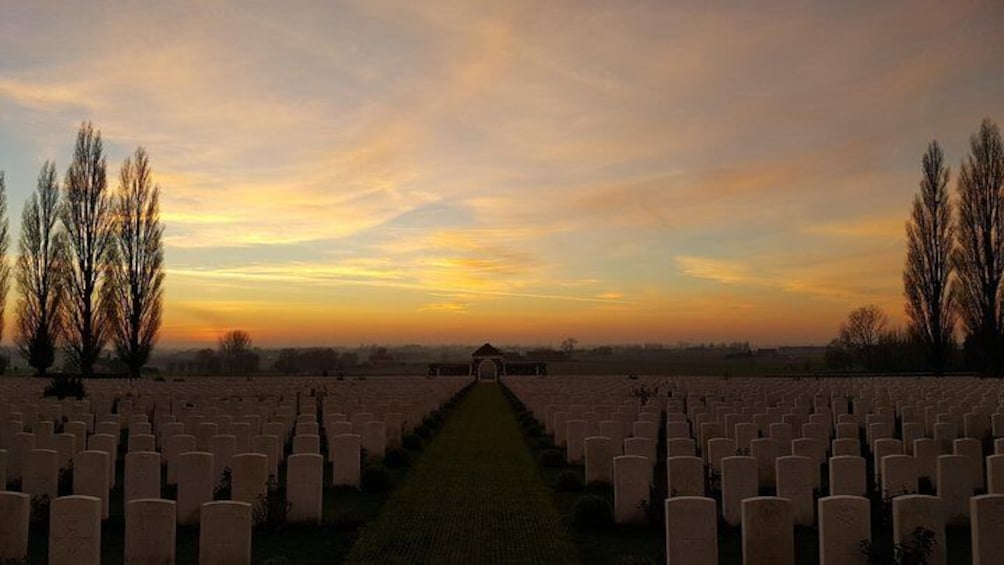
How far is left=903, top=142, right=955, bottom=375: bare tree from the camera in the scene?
Answer: 41.6 m

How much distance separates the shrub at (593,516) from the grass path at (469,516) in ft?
0.86

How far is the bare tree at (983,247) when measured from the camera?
3869cm

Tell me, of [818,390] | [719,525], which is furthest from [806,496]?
[818,390]

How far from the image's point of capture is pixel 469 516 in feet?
34.3

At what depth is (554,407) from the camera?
2078cm

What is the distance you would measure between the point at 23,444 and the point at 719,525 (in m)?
10.6

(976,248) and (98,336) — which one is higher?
(976,248)

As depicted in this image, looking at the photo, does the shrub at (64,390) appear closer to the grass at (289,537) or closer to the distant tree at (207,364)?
the grass at (289,537)

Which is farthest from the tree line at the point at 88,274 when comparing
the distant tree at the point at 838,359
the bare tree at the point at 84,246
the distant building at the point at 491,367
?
the distant tree at the point at 838,359

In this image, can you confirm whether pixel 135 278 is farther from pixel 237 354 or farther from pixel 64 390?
pixel 237 354

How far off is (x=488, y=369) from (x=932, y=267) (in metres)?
34.6

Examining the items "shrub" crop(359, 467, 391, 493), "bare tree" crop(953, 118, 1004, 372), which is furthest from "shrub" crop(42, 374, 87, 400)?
"bare tree" crop(953, 118, 1004, 372)

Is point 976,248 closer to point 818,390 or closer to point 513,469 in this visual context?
point 818,390

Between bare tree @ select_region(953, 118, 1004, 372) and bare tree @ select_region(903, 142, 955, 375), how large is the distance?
4.15 ft
